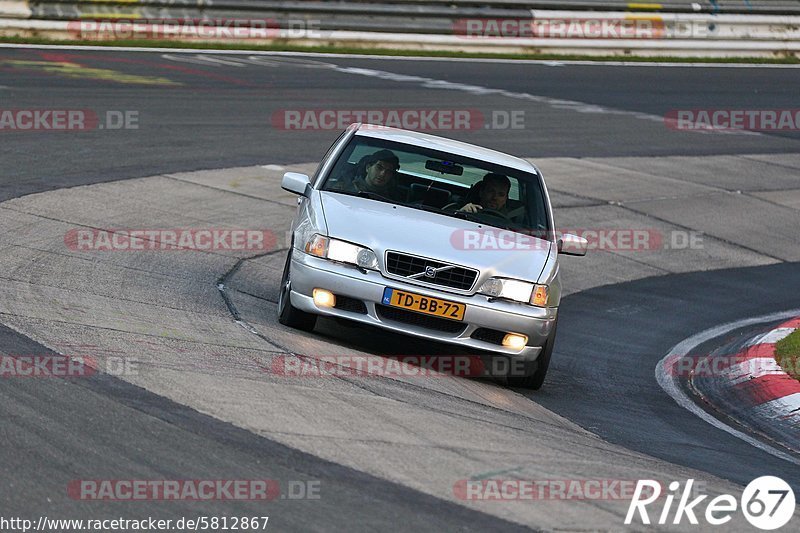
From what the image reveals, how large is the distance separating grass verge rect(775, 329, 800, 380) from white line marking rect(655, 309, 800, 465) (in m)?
0.84

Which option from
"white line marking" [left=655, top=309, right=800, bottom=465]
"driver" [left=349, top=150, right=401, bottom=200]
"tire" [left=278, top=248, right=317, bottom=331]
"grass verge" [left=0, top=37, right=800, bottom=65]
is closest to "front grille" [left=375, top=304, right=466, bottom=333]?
"tire" [left=278, top=248, right=317, bottom=331]

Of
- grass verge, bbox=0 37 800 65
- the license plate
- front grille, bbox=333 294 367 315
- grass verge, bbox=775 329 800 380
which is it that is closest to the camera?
the license plate

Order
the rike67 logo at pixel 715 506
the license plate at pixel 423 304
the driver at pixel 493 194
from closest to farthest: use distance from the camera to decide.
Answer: the rike67 logo at pixel 715 506
the license plate at pixel 423 304
the driver at pixel 493 194

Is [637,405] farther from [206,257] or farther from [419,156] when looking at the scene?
[206,257]

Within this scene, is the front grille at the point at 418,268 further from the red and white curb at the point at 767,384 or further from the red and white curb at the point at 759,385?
the red and white curb at the point at 767,384

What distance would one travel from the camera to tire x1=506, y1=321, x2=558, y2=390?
342 inches

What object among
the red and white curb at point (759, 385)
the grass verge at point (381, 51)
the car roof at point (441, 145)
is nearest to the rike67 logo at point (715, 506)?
the red and white curb at point (759, 385)

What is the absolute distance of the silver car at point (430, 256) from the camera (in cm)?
828

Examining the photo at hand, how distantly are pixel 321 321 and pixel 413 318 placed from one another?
1.41 metres

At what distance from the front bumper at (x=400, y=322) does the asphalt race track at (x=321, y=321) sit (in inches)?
12.7

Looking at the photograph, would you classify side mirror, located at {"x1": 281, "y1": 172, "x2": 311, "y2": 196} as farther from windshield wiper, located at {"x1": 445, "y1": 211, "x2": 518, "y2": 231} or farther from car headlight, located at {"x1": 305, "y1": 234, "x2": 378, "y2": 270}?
windshield wiper, located at {"x1": 445, "y1": 211, "x2": 518, "y2": 231}

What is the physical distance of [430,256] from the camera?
27.2 feet

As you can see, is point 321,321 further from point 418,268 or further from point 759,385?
point 759,385

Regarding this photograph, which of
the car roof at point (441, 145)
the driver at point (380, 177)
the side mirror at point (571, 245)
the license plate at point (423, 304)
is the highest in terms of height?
the car roof at point (441, 145)
